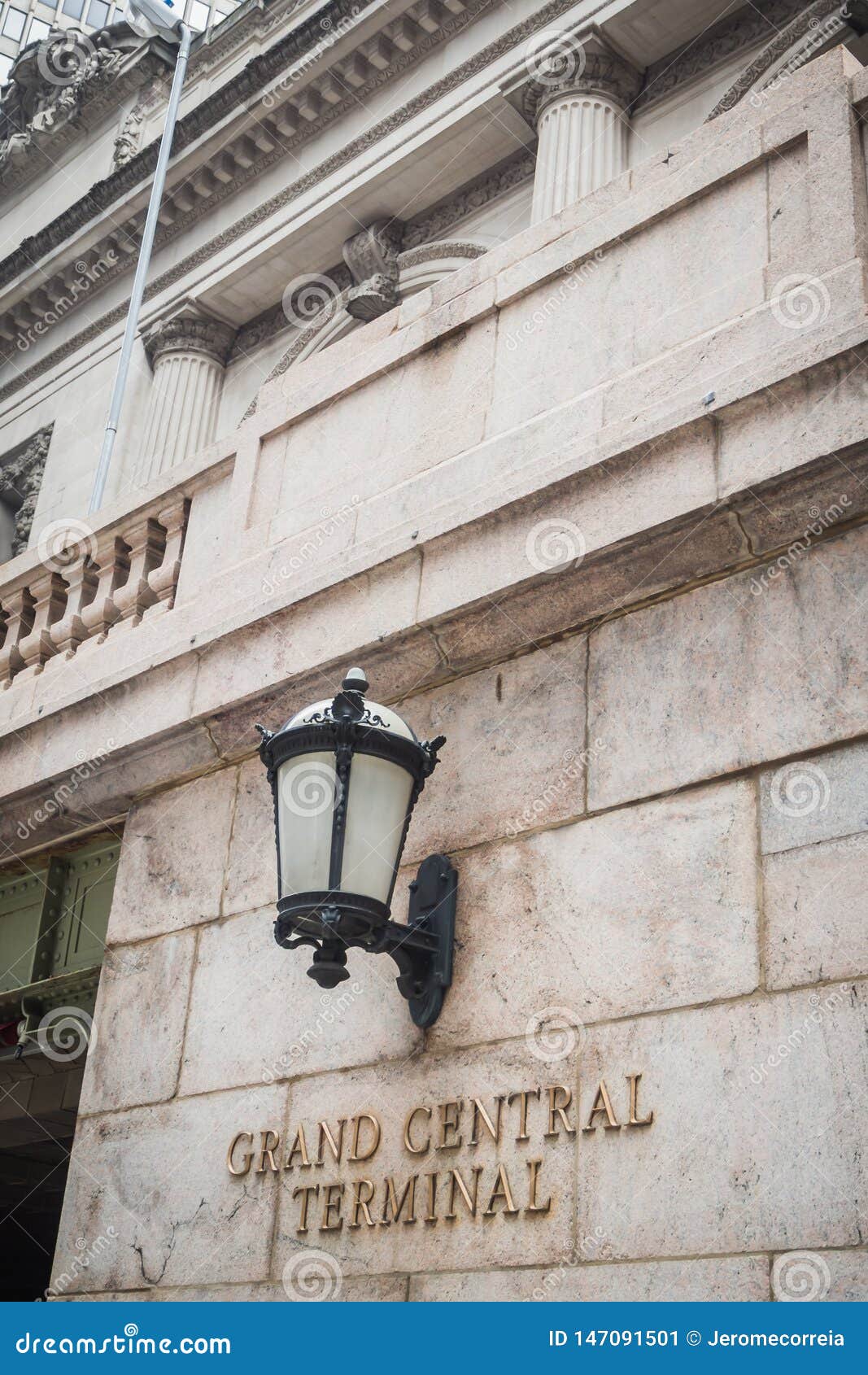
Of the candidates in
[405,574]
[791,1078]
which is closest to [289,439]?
[405,574]

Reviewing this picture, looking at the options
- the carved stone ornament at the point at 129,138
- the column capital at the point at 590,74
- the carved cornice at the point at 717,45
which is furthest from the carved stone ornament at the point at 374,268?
the carved stone ornament at the point at 129,138

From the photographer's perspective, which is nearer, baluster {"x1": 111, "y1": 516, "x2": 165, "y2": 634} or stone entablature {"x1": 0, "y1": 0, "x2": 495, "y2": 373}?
baluster {"x1": 111, "y1": 516, "x2": 165, "y2": 634}

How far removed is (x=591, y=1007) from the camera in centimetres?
524

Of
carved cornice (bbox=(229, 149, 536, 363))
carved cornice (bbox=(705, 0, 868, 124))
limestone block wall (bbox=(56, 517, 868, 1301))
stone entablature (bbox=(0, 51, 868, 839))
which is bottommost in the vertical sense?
limestone block wall (bbox=(56, 517, 868, 1301))

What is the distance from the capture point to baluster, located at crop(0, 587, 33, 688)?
9.16 metres

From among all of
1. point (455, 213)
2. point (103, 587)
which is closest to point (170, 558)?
point (103, 587)

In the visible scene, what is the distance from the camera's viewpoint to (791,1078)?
4535 millimetres

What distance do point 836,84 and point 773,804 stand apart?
2795mm

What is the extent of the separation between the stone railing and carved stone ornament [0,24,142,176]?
20856 mm

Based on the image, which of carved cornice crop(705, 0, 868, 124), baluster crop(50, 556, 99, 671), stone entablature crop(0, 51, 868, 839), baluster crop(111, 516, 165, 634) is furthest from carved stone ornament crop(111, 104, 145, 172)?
stone entablature crop(0, 51, 868, 839)

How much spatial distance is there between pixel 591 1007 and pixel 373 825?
38.9 inches

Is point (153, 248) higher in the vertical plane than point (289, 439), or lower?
higher

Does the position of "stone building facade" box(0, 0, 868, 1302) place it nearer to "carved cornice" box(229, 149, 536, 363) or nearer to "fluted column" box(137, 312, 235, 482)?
"carved cornice" box(229, 149, 536, 363)

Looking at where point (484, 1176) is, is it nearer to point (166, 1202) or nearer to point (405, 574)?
point (166, 1202)
